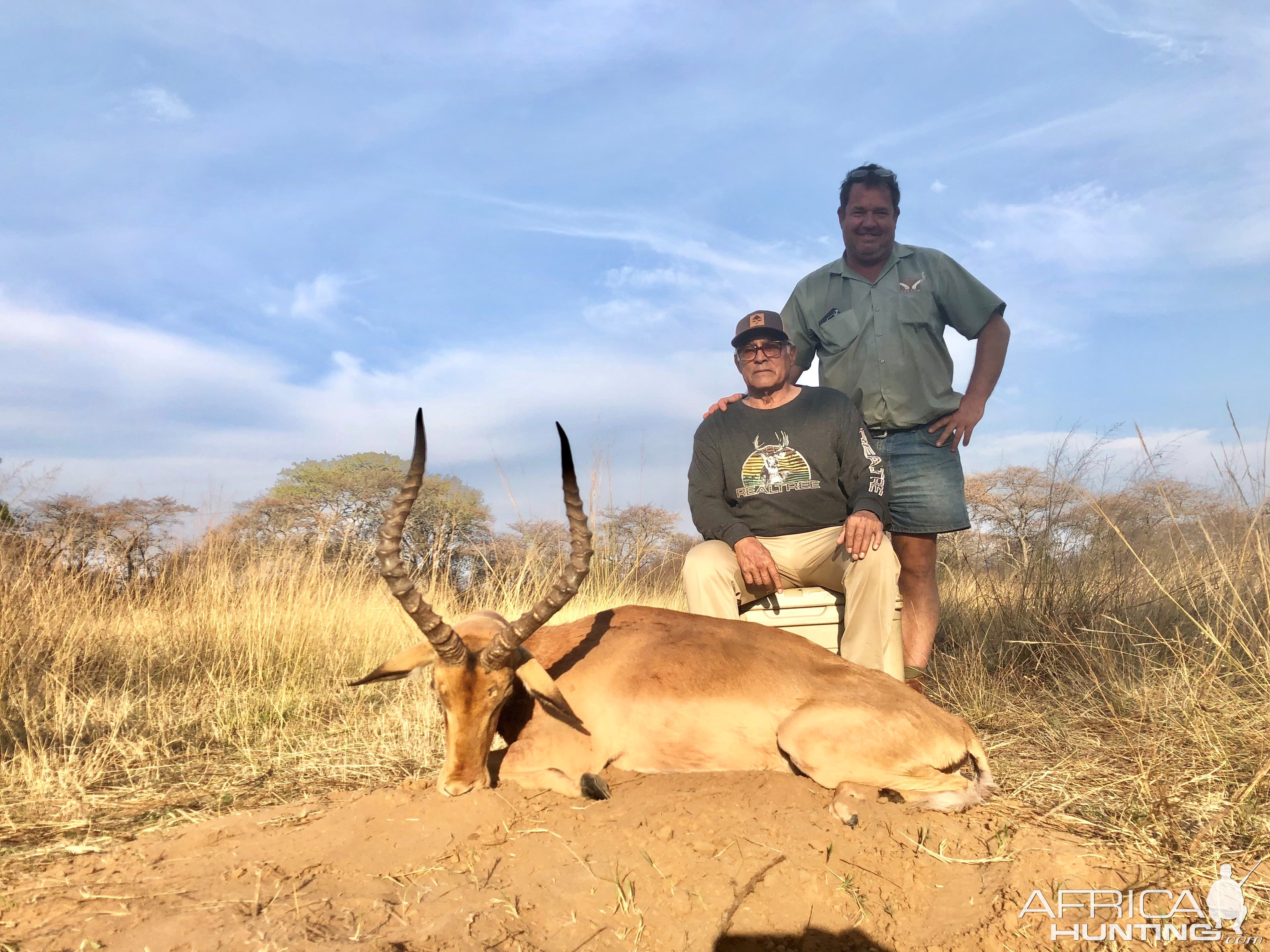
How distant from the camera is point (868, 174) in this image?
6.68 m

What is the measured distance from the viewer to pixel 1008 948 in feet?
9.16

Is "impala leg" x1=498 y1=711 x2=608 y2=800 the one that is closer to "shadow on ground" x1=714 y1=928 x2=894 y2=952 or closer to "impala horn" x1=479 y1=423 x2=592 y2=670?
"impala horn" x1=479 y1=423 x2=592 y2=670

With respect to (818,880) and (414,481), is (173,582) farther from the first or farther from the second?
(818,880)

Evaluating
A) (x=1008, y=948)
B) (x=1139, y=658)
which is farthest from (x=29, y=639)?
(x=1139, y=658)

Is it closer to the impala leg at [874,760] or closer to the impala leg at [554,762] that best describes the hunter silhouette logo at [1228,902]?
the impala leg at [874,760]

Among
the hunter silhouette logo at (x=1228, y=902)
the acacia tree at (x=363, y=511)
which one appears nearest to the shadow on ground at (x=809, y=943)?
the hunter silhouette logo at (x=1228, y=902)

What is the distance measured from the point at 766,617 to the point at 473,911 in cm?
315

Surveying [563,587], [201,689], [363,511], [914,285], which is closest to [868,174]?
[914,285]

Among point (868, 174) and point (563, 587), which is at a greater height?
point (868, 174)

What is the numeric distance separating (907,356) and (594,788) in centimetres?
428

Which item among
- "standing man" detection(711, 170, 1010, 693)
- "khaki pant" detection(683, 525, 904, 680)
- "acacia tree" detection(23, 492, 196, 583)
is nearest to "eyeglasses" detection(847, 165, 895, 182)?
"standing man" detection(711, 170, 1010, 693)

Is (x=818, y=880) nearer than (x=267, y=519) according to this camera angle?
Yes

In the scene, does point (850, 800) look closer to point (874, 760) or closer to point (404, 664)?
point (874, 760)

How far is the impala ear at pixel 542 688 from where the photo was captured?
378 centimetres
